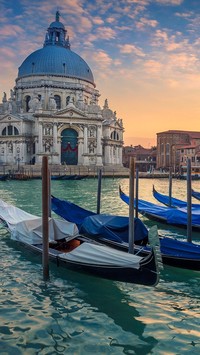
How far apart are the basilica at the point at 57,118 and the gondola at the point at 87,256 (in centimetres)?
3902

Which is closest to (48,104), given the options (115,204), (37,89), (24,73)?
(37,89)

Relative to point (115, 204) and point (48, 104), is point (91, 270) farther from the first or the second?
point (48, 104)

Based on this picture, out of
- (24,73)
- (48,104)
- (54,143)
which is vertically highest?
(24,73)

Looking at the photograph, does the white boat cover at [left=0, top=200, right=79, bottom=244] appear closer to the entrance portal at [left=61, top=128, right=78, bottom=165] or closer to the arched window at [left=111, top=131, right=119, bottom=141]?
the entrance portal at [left=61, top=128, right=78, bottom=165]

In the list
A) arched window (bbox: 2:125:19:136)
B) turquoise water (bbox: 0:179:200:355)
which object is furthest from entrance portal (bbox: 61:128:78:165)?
turquoise water (bbox: 0:179:200:355)

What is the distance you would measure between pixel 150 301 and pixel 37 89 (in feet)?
162

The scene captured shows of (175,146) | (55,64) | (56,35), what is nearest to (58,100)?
(55,64)

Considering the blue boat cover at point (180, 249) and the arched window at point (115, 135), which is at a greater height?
the arched window at point (115, 135)

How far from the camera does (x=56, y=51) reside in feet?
→ 183

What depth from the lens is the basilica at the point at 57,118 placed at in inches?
1879

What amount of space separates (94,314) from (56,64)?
51.8 metres

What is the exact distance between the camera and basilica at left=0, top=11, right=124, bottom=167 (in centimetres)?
4772

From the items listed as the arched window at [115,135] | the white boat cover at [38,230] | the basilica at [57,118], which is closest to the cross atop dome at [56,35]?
the basilica at [57,118]

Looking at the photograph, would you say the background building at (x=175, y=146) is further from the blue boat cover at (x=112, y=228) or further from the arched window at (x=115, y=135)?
the blue boat cover at (x=112, y=228)
